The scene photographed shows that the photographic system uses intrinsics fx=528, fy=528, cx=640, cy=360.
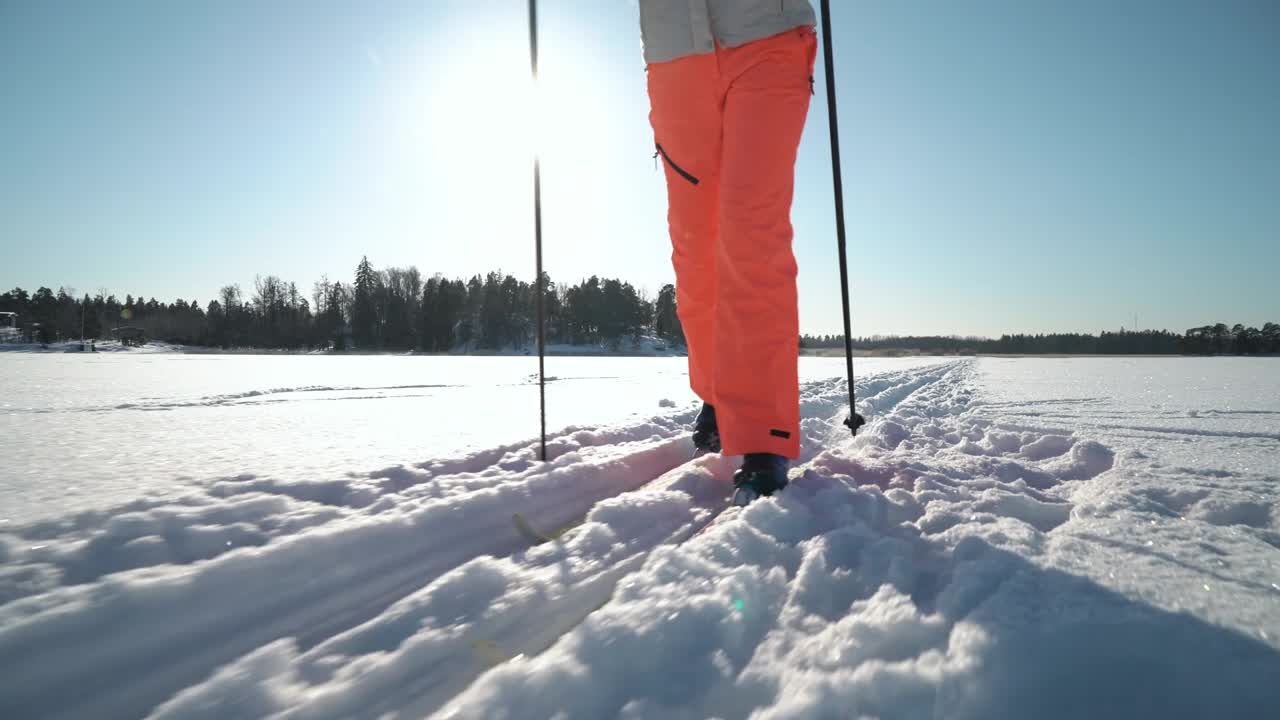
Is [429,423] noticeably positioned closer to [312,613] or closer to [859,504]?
[312,613]

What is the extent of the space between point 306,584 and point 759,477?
85cm

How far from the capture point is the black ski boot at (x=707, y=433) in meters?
1.62

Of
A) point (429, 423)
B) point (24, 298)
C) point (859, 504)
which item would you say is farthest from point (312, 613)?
point (24, 298)

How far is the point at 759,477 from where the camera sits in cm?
116

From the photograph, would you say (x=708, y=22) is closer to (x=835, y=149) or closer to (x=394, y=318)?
(x=835, y=149)

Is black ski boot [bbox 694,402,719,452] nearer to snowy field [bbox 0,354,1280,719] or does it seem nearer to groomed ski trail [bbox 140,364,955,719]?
snowy field [bbox 0,354,1280,719]

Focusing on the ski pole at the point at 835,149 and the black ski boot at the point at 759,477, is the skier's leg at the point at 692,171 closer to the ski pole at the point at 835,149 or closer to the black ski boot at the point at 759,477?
the black ski boot at the point at 759,477

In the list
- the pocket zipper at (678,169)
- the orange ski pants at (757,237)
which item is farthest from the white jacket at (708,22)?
the pocket zipper at (678,169)

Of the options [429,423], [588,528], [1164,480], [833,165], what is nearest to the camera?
[588,528]

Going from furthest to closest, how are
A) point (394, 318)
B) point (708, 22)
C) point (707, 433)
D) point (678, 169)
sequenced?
1. point (394, 318)
2. point (707, 433)
3. point (678, 169)
4. point (708, 22)

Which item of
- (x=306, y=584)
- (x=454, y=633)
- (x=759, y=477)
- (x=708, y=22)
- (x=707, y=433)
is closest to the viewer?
(x=454, y=633)

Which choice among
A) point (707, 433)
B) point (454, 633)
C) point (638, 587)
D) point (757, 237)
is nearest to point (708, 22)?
point (757, 237)

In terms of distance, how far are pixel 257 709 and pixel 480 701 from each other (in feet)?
0.80

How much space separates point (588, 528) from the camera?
3.18 ft
